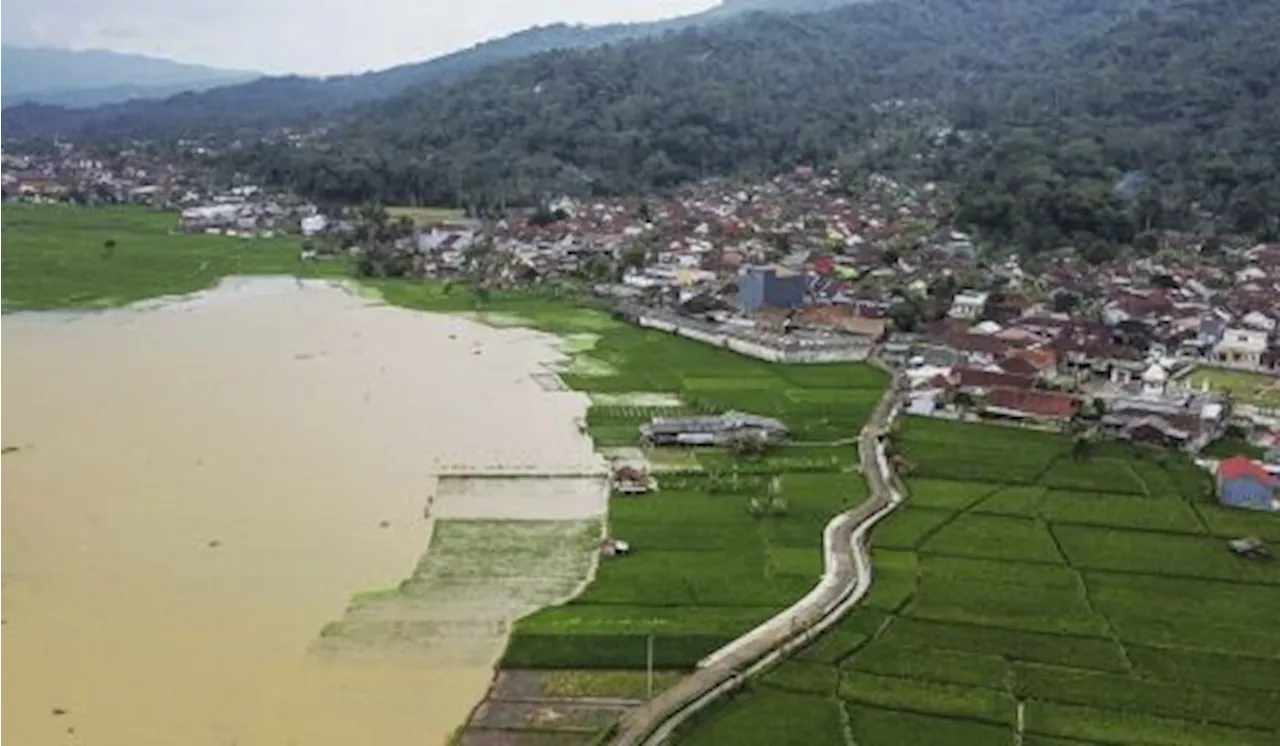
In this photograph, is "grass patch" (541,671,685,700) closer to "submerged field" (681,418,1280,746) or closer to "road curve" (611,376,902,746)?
"road curve" (611,376,902,746)

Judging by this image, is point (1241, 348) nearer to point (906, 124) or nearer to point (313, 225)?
point (313, 225)

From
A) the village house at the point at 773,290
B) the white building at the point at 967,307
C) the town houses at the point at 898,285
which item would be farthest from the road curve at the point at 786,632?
the village house at the point at 773,290

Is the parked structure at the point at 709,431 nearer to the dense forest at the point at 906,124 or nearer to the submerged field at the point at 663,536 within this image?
the submerged field at the point at 663,536

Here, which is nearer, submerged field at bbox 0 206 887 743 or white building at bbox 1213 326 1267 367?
submerged field at bbox 0 206 887 743

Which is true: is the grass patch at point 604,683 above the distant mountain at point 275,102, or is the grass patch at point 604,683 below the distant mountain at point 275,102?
below

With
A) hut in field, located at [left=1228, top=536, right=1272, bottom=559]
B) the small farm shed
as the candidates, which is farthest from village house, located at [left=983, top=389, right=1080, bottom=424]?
hut in field, located at [left=1228, top=536, right=1272, bottom=559]

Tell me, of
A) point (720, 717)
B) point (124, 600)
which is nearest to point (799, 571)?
point (720, 717)

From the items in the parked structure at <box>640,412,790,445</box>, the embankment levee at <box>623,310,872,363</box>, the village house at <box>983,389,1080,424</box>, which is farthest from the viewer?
the embankment levee at <box>623,310,872,363</box>
